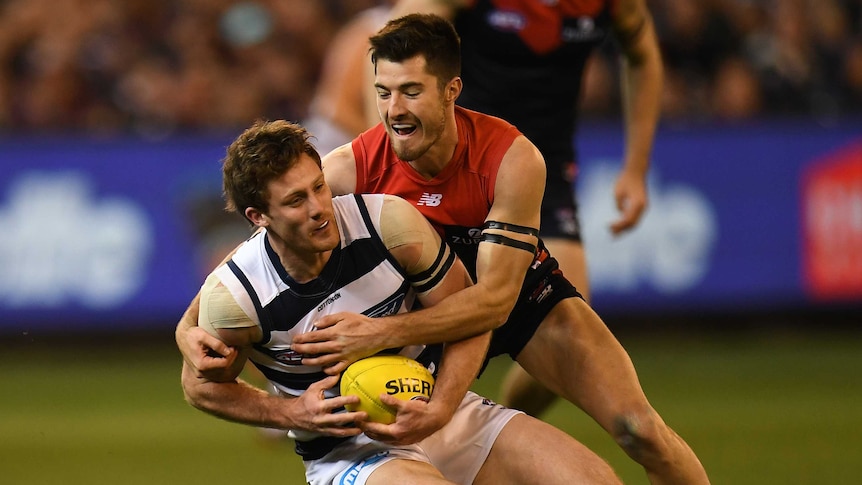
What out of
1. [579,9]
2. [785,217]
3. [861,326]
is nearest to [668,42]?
[785,217]

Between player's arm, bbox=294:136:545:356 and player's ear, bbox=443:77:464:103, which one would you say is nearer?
player's arm, bbox=294:136:545:356

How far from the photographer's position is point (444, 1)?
6160mm

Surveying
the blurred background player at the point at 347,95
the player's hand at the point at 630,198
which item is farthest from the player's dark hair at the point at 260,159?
the blurred background player at the point at 347,95

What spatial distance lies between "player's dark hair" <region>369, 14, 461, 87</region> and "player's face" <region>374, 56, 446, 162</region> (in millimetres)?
31

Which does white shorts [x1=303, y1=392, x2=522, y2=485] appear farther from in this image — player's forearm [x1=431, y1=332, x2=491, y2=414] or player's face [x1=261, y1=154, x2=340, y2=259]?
player's face [x1=261, y1=154, x2=340, y2=259]

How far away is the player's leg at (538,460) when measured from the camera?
4.68 meters

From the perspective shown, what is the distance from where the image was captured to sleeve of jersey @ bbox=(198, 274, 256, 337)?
458cm

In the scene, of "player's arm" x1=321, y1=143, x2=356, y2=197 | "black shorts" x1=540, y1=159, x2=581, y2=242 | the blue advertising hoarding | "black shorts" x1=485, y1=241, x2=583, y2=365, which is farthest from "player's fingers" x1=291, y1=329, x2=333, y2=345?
the blue advertising hoarding

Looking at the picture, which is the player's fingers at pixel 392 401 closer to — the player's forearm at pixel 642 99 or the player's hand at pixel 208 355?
the player's hand at pixel 208 355

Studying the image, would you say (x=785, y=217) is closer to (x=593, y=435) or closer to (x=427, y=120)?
(x=593, y=435)

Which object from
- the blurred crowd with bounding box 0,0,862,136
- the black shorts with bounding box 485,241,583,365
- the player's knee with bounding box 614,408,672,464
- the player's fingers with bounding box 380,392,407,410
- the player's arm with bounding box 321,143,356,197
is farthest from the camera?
the blurred crowd with bounding box 0,0,862,136

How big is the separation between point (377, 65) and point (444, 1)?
4.74 feet

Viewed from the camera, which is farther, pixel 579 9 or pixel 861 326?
pixel 861 326

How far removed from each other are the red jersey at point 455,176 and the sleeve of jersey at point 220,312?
0.79 m
